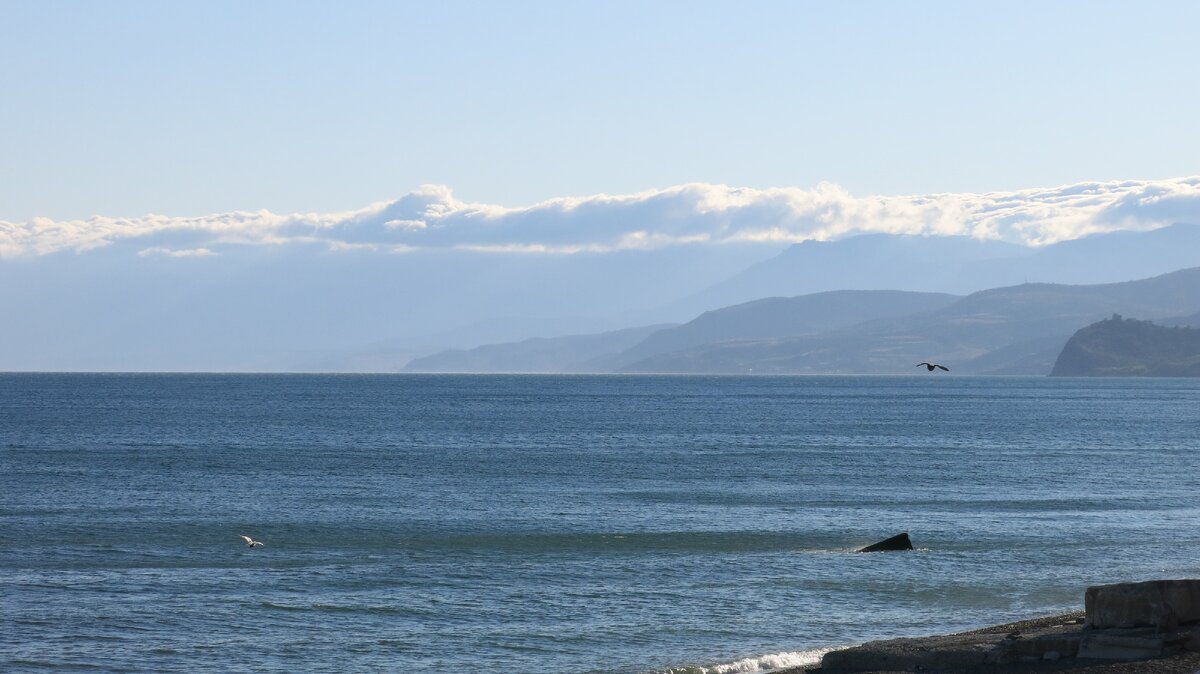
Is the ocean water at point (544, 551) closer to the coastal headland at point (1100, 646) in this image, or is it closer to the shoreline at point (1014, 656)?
the shoreline at point (1014, 656)

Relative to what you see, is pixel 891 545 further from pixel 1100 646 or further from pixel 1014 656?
pixel 1100 646

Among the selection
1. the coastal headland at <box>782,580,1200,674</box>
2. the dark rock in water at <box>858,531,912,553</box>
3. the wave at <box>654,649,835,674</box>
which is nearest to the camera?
the coastal headland at <box>782,580,1200,674</box>

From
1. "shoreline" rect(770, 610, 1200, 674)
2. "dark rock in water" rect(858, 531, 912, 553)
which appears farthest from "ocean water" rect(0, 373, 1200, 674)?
"shoreline" rect(770, 610, 1200, 674)

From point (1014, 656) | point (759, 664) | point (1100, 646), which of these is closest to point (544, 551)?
point (759, 664)

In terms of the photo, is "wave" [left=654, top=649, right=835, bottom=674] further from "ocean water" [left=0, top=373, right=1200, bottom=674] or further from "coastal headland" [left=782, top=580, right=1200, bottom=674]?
"coastal headland" [left=782, top=580, right=1200, bottom=674]

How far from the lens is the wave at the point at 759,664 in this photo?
36.7 m

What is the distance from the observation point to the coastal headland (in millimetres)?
30656

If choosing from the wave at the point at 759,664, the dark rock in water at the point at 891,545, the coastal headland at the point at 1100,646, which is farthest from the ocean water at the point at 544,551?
the coastal headland at the point at 1100,646

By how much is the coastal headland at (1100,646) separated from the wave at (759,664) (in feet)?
11.2

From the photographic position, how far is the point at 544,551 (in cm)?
5738

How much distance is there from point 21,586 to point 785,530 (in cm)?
3217

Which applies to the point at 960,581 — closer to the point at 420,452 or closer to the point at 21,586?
the point at 21,586

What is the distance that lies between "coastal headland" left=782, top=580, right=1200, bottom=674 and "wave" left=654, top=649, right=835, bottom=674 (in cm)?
340

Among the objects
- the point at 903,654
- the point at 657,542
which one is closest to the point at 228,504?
A: the point at 657,542
